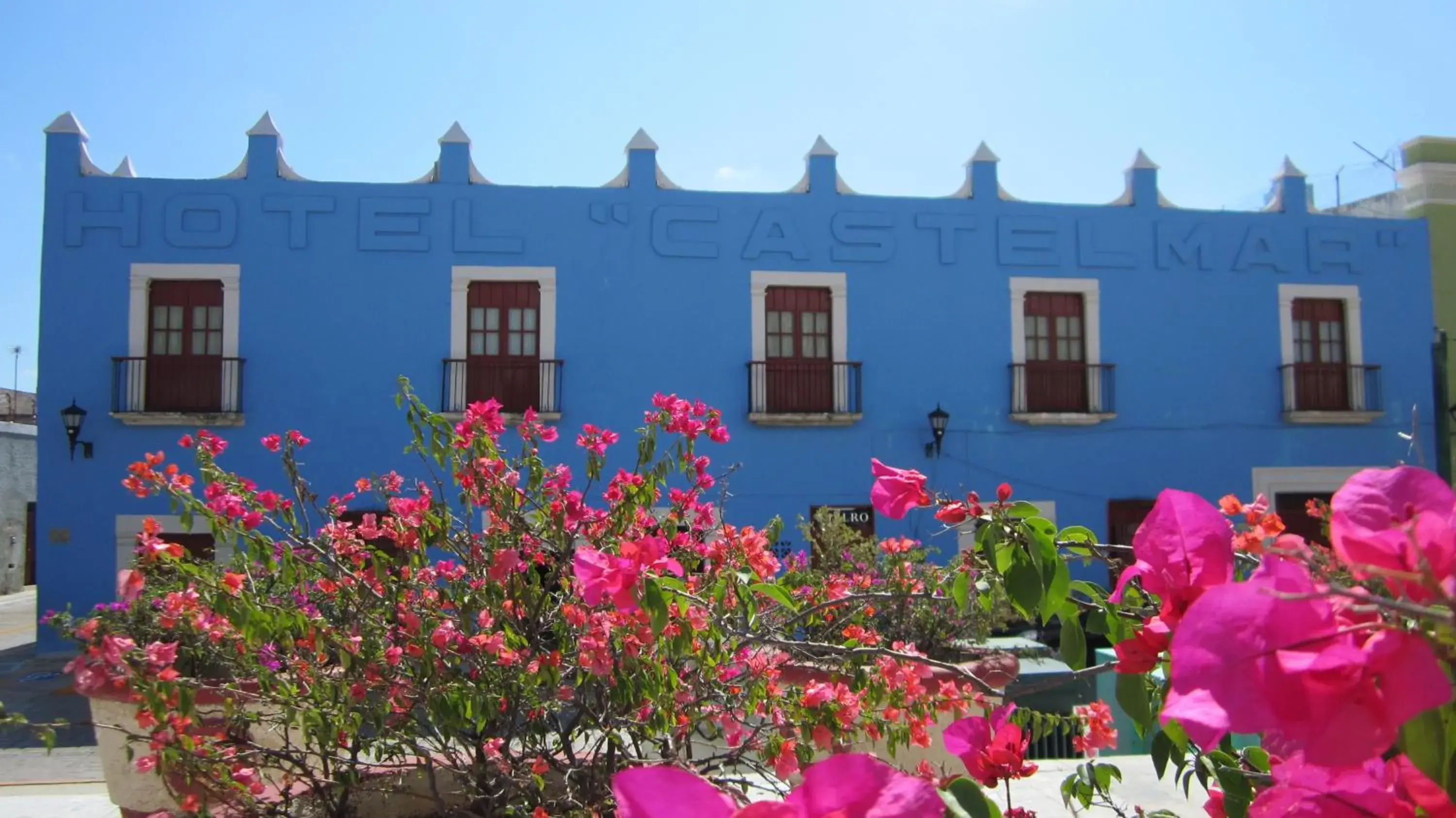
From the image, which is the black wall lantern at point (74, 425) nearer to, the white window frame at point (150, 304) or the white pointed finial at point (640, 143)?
the white window frame at point (150, 304)

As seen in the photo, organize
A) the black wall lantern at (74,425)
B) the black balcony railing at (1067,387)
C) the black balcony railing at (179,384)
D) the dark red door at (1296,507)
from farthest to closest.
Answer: the dark red door at (1296,507) < the black balcony railing at (1067,387) < the black balcony railing at (179,384) < the black wall lantern at (74,425)

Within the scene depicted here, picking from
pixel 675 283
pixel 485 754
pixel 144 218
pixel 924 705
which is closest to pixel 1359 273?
pixel 675 283

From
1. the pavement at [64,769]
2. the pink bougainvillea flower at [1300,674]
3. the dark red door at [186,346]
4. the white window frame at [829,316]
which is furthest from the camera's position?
the white window frame at [829,316]

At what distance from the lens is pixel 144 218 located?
432 inches

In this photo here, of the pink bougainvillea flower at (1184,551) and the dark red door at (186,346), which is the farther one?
the dark red door at (186,346)

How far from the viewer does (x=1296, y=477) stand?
12266 mm

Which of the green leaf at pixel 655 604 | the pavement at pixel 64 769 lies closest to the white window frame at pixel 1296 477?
the pavement at pixel 64 769

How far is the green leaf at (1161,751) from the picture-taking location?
4.66ft

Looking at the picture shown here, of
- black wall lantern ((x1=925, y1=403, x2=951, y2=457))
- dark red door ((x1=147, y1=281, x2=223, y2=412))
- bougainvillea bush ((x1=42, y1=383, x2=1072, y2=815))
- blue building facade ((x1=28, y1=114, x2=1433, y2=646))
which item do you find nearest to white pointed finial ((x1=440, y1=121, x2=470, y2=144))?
blue building facade ((x1=28, y1=114, x2=1433, y2=646))

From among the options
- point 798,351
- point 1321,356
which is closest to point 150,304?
point 798,351

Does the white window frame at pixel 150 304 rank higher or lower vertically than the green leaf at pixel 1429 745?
higher

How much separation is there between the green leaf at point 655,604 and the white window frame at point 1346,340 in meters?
12.6

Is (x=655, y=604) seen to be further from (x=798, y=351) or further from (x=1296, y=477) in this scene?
(x=1296, y=477)

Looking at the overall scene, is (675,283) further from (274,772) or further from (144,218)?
(274,772)
